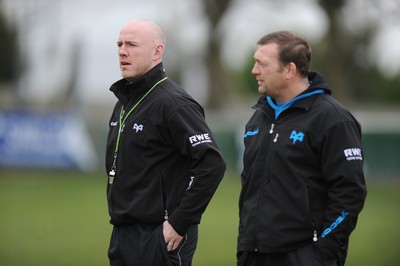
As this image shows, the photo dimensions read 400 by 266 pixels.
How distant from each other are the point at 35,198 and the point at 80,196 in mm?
1023

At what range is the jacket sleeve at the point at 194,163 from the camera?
202 inches

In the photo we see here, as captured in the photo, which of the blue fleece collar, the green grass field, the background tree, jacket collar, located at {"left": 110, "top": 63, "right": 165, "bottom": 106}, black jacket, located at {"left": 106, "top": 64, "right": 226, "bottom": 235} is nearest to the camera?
the blue fleece collar

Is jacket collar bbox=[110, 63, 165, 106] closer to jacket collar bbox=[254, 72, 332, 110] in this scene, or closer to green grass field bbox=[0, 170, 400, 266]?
jacket collar bbox=[254, 72, 332, 110]

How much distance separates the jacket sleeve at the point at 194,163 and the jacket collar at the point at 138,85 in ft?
1.03

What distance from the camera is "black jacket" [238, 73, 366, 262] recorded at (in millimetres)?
4793

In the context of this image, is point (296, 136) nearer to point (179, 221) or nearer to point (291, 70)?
point (291, 70)

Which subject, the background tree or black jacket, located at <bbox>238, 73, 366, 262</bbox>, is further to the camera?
the background tree

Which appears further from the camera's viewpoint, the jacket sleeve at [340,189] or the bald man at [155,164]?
the bald man at [155,164]

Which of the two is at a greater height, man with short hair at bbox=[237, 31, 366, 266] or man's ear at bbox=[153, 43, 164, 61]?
man's ear at bbox=[153, 43, 164, 61]

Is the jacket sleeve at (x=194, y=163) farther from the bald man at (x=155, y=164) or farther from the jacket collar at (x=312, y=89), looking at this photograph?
the jacket collar at (x=312, y=89)

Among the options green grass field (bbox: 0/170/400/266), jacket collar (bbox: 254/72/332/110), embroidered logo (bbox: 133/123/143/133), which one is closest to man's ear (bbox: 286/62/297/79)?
jacket collar (bbox: 254/72/332/110)

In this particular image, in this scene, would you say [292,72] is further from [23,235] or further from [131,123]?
[23,235]

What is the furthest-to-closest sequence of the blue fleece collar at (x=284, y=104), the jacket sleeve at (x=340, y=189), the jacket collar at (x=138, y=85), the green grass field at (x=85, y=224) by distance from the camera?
1. the green grass field at (x=85, y=224)
2. the jacket collar at (x=138, y=85)
3. the blue fleece collar at (x=284, y=104)
4. the jacket sleeve at (x=340, y=189)

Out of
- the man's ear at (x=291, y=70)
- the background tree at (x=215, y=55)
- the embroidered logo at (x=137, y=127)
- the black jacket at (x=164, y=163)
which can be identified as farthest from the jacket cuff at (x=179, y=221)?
the background tree at (x=215, y=55)
